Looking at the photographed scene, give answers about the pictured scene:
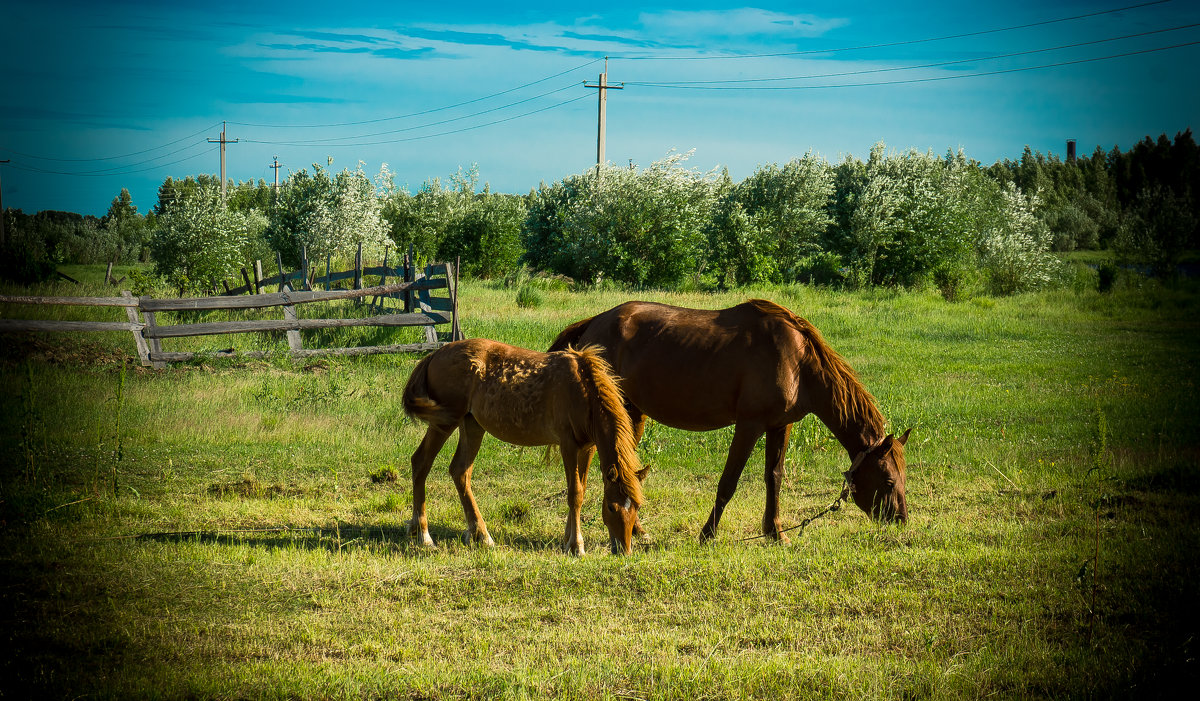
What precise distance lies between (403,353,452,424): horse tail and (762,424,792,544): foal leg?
2.81m

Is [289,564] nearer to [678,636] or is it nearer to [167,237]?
[678,636]

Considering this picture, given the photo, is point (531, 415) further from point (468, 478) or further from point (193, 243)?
point (193, 243)

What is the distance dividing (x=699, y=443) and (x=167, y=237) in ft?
71.2

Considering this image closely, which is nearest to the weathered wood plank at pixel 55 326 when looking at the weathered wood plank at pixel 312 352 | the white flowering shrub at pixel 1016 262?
the weathered wood plank at pixel 312 352

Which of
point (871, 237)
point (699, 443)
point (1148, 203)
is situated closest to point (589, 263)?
point (871, 237)

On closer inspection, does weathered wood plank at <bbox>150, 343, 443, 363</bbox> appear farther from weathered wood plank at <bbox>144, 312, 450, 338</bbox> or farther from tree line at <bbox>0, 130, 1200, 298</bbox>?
tree line at <bbox>0, 130, 1200, 298</bbox>

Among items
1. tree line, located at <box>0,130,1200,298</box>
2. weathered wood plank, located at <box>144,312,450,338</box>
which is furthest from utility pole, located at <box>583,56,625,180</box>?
weathered wood plank, located at <box>144,312,450,338</box>

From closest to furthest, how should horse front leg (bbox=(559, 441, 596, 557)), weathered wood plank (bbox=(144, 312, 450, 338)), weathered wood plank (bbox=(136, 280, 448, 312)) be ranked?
horse front leg (bbox=(559, 441, 596, 557)), weathered wood plank (bbox=(144, 312, 450, 338)), weathered wood plank (bbox=(136, 280, 448, 312))

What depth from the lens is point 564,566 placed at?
5621 mm

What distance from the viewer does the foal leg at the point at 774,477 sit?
6.67 metres

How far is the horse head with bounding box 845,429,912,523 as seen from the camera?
6621 mm

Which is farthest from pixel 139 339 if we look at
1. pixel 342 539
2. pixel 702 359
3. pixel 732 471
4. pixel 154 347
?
pixel 732 471

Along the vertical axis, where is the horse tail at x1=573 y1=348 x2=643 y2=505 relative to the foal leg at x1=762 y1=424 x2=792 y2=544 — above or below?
above

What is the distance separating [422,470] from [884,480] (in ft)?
12.9
